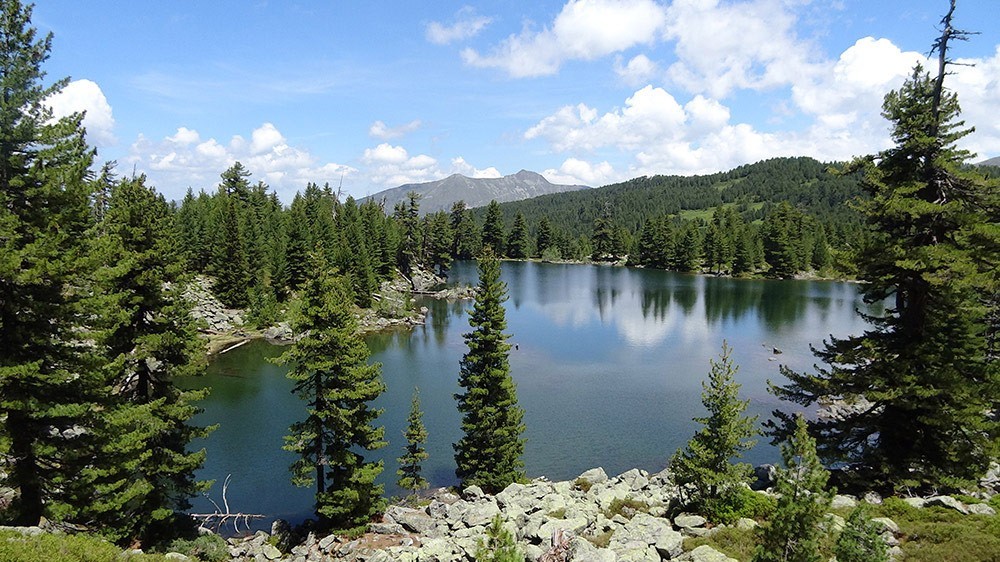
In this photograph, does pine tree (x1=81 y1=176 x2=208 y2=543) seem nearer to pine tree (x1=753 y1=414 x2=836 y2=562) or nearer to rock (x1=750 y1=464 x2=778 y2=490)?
pine tree (x1=753 y1=414 x2=836 y2=562)

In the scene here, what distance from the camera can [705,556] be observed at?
14.5 m

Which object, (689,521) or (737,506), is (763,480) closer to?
(737,506)

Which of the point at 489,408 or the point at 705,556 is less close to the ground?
the point at 489,408

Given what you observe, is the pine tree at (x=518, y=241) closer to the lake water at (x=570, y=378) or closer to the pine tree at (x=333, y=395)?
the lake water at (x=570, y=378)

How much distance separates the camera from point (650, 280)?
115 meters

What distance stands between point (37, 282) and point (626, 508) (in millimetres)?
20617

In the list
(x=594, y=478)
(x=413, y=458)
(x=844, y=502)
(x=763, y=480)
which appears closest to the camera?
(x=844, y=502)

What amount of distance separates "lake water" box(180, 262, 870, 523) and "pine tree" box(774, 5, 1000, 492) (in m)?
15.7

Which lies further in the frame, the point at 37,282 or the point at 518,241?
the point at 518,241

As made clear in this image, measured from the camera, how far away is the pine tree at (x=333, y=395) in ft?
73.1

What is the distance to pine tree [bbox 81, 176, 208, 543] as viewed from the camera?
18.1 metres

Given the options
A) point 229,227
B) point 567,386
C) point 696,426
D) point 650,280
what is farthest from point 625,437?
point 650,280

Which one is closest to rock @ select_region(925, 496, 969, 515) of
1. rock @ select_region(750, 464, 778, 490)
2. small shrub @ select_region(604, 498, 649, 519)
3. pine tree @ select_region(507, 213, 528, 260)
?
rock @ select_region(750, 464, 778, 490)

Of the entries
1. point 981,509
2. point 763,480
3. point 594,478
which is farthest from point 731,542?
point 594,478
